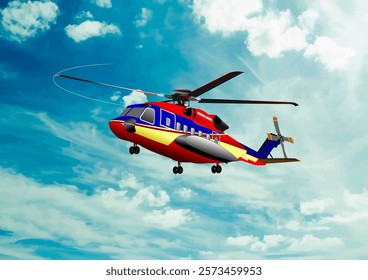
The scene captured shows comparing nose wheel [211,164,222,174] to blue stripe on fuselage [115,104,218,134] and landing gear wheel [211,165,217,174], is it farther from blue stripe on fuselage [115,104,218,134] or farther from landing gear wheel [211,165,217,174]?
blue stripe on fuselage [115,104,218,134]

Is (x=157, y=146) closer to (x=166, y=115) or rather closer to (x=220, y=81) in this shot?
(x=166, y=115)

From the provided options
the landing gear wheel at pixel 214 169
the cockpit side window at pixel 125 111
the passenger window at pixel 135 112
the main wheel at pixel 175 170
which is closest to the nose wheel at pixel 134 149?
the passenger window at pixel 135 112

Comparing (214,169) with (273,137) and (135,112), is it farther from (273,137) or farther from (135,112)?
(135,112)

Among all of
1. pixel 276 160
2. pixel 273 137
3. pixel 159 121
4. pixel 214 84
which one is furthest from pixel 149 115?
pixel 273 137

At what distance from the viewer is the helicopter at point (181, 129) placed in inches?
1362

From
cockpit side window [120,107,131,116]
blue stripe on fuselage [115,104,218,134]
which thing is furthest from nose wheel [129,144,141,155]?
cockpit side window [120,107,131,116]

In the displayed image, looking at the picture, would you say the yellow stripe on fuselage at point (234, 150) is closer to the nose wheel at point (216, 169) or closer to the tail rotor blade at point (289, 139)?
the nose wheel at point (216, 169)

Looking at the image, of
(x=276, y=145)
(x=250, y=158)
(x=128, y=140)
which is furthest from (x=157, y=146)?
(x=276, y=145)

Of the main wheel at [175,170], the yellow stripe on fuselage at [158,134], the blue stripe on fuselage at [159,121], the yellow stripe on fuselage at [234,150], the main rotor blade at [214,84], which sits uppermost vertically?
the main rotor blade at [214,84]

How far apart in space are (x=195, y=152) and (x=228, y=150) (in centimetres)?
334

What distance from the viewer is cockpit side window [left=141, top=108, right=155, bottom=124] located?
3481cm

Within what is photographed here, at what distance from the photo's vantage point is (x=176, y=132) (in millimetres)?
36031

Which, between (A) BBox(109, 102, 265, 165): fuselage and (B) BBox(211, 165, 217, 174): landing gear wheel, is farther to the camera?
(B) BBox(211, 165, 217, 174): landing gear wheel

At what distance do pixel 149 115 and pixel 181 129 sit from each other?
107 inches
